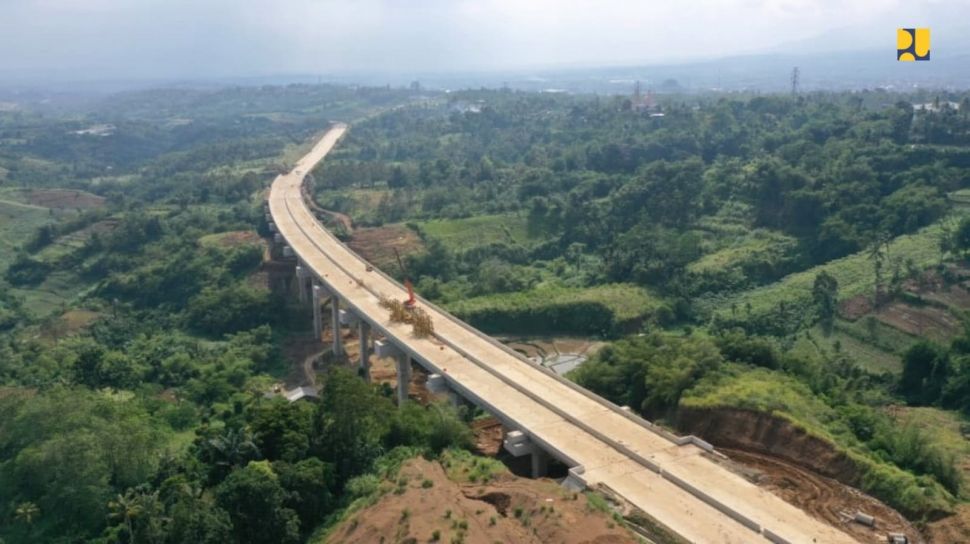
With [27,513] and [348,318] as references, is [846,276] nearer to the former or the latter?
[348,318]

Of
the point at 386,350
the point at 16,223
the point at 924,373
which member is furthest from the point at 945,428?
the point at 16,223

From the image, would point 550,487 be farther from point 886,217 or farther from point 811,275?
point 886,217

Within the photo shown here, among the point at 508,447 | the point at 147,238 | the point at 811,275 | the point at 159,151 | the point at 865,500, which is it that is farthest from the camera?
the point at 159,151

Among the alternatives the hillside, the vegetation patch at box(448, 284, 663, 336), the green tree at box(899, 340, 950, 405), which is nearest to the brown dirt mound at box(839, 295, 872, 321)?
the green tree at box(899, 340, 950, 405)

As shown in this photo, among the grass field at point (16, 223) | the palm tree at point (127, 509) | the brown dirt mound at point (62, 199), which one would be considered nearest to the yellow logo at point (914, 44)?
the palm tree at point (127, 509)

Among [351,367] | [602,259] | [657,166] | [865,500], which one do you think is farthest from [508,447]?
[657,166]

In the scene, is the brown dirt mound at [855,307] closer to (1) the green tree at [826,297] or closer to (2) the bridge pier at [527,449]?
(1) the green tree at [826,297]
